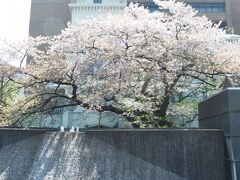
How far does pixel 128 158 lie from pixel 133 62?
5743mm

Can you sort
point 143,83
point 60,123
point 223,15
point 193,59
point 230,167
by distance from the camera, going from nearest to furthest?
point 230,167, point 193,59, point 143,83, point 60,123, point 223,15

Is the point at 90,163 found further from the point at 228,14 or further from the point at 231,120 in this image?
the point at 228,14

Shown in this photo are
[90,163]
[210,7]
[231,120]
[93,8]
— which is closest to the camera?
[231,120]

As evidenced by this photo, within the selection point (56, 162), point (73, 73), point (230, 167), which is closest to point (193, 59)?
point (73, 73)

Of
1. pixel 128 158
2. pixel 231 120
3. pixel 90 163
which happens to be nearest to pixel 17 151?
pixel 90 163

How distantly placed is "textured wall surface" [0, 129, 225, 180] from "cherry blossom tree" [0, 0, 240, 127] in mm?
4509

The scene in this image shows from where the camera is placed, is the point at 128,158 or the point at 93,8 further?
the point at 93,8

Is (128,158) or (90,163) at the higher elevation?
(128,158)

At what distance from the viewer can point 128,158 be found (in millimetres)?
10875

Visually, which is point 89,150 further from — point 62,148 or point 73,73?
point 73,73

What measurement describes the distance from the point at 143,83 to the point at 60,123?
12.0 metres

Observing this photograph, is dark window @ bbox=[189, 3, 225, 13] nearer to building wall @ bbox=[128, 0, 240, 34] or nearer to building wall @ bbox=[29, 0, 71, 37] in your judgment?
building wall @ bbox=[128, 0, 240, 34]

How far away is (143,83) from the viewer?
16703mm

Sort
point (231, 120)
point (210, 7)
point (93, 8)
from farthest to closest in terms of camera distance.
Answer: point (210, 7) → point (93, 8) → point (231, 120)
